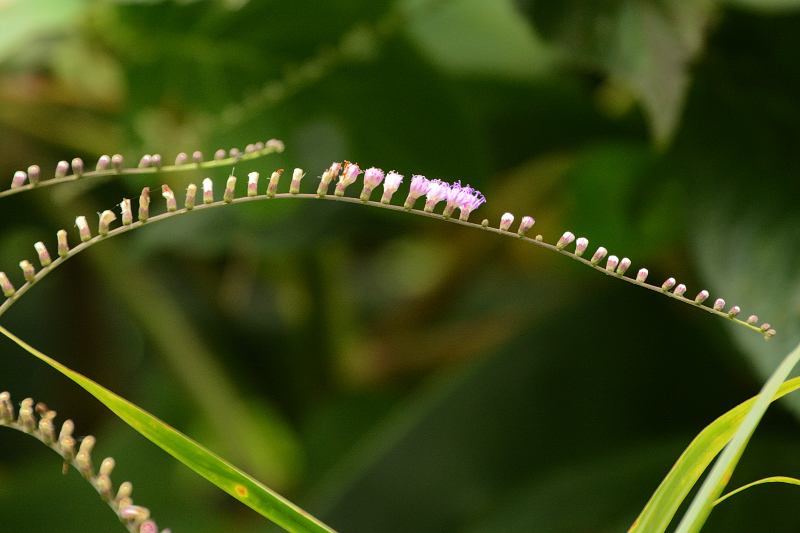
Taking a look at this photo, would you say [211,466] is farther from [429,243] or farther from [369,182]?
[429,243]

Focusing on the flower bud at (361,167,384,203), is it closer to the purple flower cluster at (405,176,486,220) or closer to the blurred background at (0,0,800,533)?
the purple flower cluster at (405,176,486,220)

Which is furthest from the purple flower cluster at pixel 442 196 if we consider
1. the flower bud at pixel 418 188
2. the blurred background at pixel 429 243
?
the blurred background at pixel 429 243

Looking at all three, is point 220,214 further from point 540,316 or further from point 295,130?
point 540,316

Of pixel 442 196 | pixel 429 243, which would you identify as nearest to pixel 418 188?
pixel 442 196

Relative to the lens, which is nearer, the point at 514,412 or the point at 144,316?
the point at 514,412

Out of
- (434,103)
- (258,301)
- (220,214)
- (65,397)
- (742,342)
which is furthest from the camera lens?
(258,301)

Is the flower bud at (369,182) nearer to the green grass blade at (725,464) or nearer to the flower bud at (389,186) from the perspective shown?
the flower bud at (389,186)

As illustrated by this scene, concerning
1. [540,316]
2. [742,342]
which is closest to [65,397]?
[540,316]
